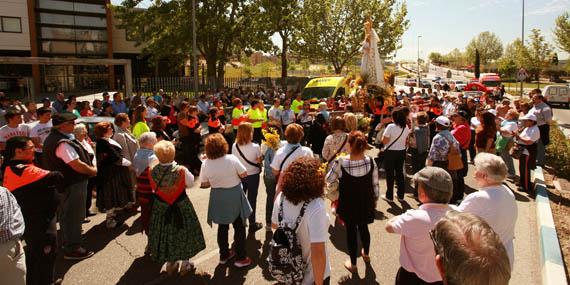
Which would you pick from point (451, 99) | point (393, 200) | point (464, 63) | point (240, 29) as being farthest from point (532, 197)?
point (464, 63)

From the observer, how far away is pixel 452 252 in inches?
72.8

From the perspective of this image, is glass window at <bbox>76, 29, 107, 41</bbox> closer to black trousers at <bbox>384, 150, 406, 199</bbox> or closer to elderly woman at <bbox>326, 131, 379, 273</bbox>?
black trousers at <bbox>384, 150, 406, 199</bbox>

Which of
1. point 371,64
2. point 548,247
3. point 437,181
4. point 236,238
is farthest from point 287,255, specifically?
point 371,64

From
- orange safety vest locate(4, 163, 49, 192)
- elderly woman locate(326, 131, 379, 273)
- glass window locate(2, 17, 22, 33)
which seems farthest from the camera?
glass window locate(2, 17, 22, 33)

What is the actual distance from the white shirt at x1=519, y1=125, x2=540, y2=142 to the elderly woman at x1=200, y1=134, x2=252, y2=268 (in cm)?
625

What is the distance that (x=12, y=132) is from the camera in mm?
7434

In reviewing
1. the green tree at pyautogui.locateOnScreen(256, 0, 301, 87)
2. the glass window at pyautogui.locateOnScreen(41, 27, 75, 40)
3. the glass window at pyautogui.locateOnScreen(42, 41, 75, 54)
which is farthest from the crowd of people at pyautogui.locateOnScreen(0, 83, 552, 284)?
the glass window at pyautogui.locateOnScreen(41, 27, 75, 40)

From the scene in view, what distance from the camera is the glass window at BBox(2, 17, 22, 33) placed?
34.5 metres

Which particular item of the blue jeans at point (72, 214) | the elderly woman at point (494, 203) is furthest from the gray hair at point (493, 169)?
the blue jeans at point (72, 214)

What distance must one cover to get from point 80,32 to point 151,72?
7389 millimetres

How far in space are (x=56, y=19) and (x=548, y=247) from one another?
139ft

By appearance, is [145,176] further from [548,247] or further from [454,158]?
[548,247]

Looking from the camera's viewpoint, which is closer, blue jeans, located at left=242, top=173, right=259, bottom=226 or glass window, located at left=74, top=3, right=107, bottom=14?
blue jeans, located at left=242, top=173, right=259, bottom=226

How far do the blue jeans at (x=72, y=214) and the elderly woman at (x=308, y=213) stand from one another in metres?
3.46
